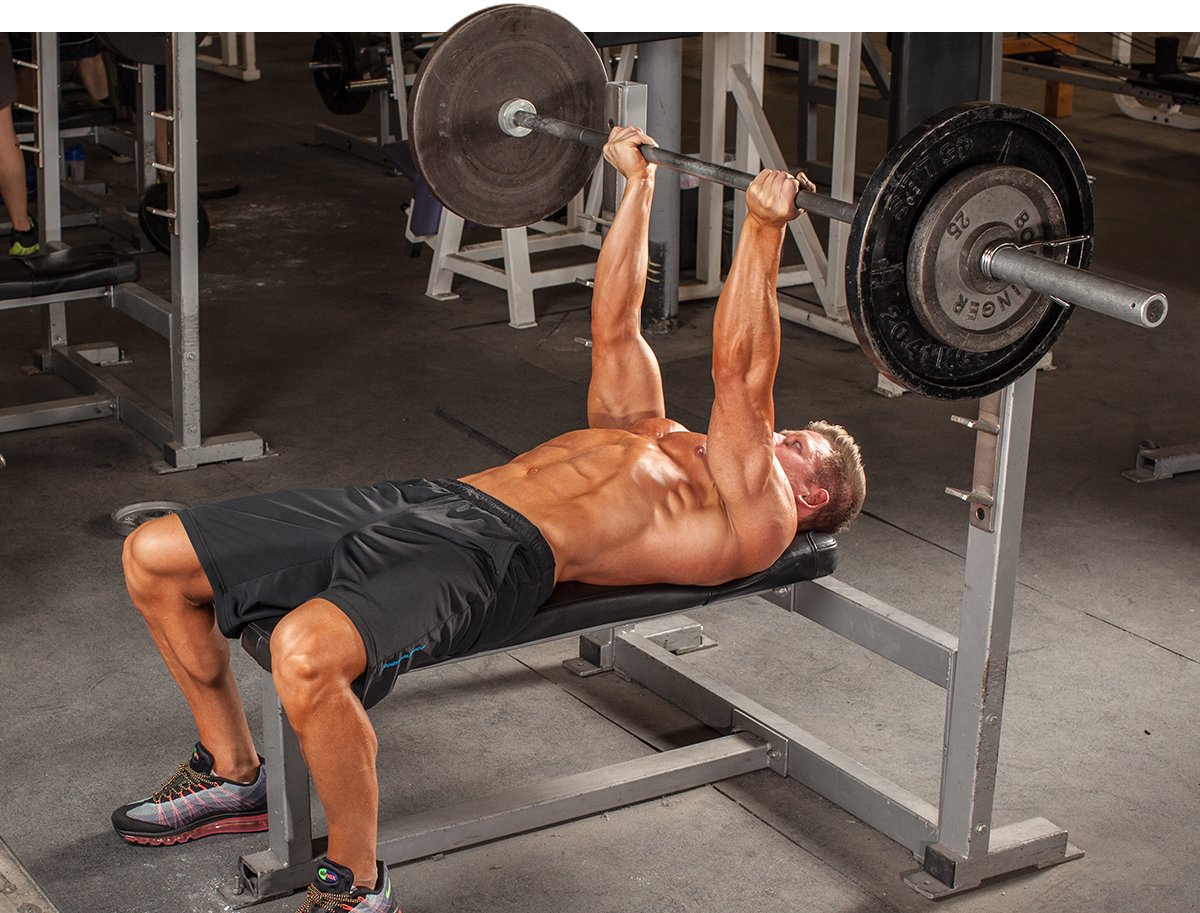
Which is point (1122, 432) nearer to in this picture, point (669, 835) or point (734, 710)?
point (734, 710)

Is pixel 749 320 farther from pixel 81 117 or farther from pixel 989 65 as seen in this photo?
pixel 81 117

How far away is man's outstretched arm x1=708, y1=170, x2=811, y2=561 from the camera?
2.20 meters

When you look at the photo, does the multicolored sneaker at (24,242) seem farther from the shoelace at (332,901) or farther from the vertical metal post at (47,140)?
the shoelace at (332,901)

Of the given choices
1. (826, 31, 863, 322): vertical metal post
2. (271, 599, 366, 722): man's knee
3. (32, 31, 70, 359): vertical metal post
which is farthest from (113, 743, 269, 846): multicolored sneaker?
(826, 31, 863, 322): vertical metal post

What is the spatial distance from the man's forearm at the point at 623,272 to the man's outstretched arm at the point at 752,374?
1.20ft

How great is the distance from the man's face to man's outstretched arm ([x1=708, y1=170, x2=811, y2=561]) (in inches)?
5.2

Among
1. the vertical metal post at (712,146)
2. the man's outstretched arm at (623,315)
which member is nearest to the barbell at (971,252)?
the man's outstretched arm at (623,315)

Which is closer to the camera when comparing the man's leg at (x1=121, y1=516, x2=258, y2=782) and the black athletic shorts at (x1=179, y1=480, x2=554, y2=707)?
the black athletic shorts at (x1=179, y1=480, x2=554, y2=707)

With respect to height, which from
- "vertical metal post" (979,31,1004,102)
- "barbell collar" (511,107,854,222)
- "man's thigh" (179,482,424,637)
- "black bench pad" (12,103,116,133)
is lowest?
"man's thigh" (179,482,424,637)

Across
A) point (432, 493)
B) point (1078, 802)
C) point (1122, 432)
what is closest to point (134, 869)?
point (432, 493)

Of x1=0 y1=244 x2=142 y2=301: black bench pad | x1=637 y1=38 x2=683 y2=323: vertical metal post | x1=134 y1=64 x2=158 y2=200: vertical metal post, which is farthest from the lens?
x1=134 y1=64 x2=158 y2=200: vertical metal post

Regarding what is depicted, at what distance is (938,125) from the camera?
1850mm

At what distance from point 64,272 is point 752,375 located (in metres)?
2.48

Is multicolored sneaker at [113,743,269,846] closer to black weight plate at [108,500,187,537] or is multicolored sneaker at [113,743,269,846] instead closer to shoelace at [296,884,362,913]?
shoelace at [296,884,362,913]
